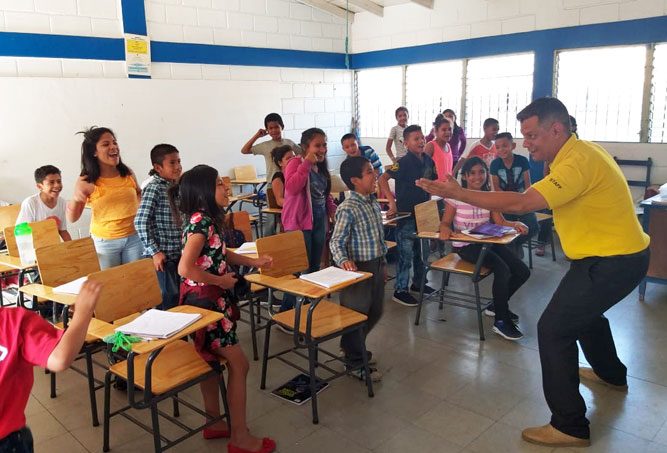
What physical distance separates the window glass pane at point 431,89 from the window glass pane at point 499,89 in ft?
0.66

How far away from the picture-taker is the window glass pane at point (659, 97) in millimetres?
6031

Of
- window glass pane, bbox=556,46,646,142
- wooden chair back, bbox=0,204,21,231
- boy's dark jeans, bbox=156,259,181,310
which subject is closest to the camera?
boy's dark jeans, bbox=156,259,181,310

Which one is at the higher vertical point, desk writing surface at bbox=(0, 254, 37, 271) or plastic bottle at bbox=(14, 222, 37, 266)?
plastic bottle at bbox=(14, 222, 37, 266)

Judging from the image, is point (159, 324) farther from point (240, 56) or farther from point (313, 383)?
point (240, 56)

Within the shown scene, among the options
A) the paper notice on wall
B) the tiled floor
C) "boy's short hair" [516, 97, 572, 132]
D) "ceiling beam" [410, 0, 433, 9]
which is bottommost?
the tiled floor

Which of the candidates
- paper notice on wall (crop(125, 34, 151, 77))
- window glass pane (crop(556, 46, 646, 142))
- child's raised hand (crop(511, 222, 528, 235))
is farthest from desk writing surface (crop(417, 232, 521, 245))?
paper notice on wall (crop(125, 34, 151, 77))

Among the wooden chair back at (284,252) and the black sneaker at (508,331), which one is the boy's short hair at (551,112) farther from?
the black sneaker at (508,331)

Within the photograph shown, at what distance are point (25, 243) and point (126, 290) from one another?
54.2 inches

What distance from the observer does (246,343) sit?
12.2 ft

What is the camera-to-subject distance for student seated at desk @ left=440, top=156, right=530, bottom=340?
363cm

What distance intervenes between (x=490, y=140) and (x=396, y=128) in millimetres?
1549

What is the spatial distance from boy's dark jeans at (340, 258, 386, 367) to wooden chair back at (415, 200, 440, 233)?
2.65 ft

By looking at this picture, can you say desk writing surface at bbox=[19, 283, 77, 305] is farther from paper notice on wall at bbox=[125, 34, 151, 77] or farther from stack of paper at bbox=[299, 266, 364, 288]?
paper notice on wall at bbox=[125, 34, 151, 77]

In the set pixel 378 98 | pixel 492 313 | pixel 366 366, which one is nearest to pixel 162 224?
pixel 366 366
